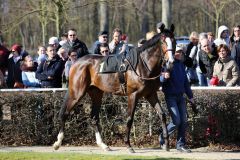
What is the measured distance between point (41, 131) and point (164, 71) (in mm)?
3269

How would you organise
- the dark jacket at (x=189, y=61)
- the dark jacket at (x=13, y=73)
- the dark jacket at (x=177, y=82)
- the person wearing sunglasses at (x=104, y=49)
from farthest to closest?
the dark jacket at (x=13, y=73), the person wearing sunglasses at (x=104, y=49), the dark jacket at (x=189, y=61), the dark jacket at (x=177, y=82)

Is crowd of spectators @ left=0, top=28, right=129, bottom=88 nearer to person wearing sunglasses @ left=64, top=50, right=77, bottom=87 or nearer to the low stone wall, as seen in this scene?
person wearing sunglasses @ left=64, top=50, right=77, bottom=87

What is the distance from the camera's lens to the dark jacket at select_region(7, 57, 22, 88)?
14.7m

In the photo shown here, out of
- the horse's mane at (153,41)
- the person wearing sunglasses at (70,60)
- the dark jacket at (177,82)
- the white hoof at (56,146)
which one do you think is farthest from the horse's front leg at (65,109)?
the dark jacket at (177,82)

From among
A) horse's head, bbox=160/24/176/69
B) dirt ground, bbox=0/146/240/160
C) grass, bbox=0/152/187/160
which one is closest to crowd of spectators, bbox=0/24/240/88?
horse's head, bbox=160/24/176/69

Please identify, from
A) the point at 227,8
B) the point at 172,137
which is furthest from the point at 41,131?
the point at 227,8

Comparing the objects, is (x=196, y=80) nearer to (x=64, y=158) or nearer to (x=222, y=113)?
(x=222, y=113)

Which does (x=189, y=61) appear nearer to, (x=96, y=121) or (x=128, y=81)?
(x=128, y=81)

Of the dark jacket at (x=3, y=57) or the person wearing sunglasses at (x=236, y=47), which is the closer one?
the person wearing sunglasses at (x=236, y=47)

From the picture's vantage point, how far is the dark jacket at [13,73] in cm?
1469

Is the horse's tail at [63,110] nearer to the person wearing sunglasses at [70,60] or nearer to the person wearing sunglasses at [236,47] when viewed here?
the person wearing sunglasses at [70,60]

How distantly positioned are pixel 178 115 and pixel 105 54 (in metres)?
2.98

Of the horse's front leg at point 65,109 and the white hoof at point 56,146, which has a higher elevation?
the horse's front leg at point 65,109

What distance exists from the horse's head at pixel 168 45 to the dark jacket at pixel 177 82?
0.46 m
